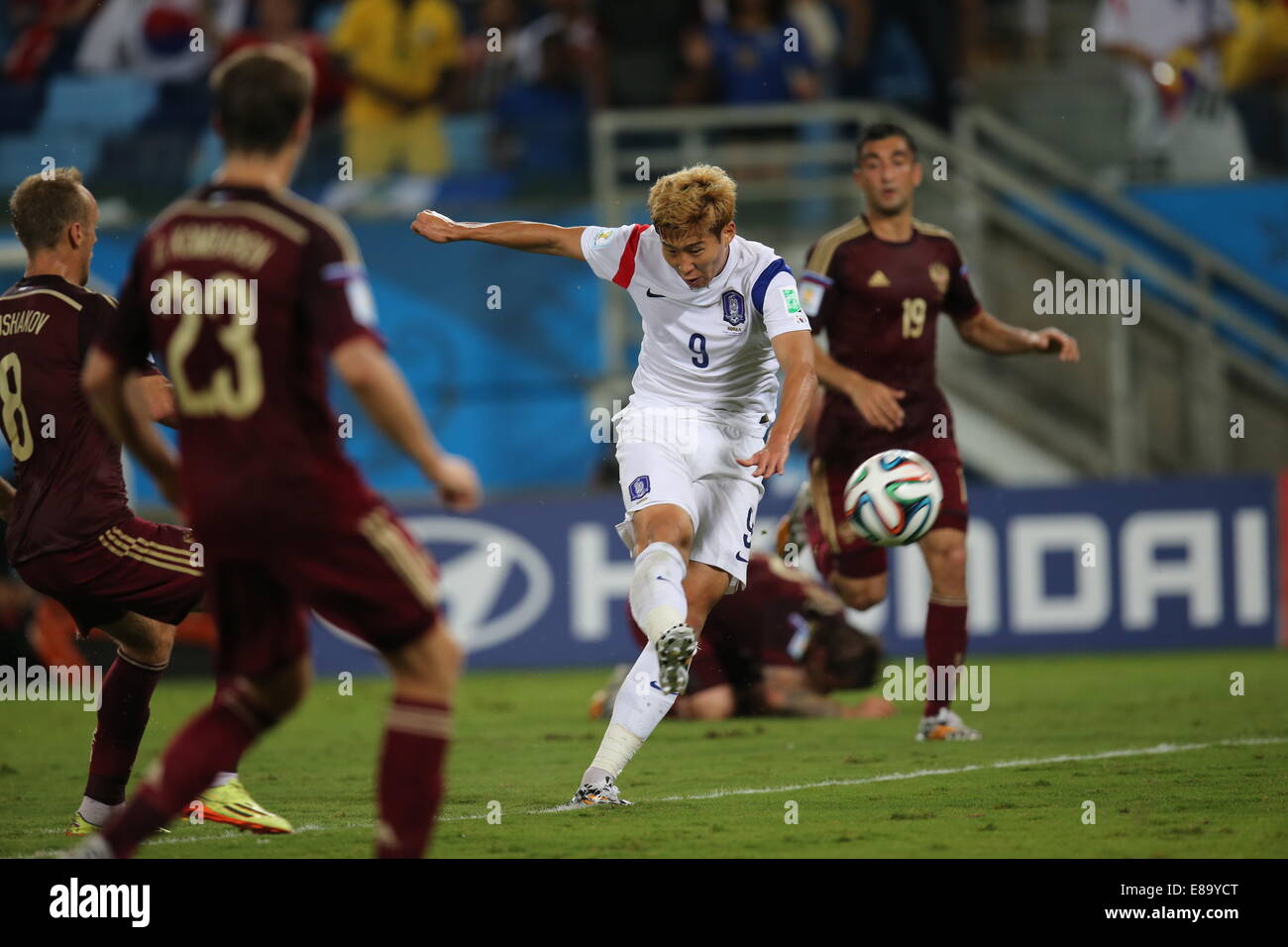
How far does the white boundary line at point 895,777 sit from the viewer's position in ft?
19.7

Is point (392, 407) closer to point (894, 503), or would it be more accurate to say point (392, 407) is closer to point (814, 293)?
point (894, 503)

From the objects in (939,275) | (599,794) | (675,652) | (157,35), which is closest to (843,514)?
(939,275)

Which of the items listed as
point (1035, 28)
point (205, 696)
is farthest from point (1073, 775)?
point (1035, 28)

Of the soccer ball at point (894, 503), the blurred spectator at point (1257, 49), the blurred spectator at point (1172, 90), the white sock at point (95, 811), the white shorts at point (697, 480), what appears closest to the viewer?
the white sock at point (95, 811)

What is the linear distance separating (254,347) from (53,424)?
2.04m

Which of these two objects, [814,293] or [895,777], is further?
[814,293]

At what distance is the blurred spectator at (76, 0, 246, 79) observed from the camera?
1466 cm

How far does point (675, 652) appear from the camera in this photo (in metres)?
5.91

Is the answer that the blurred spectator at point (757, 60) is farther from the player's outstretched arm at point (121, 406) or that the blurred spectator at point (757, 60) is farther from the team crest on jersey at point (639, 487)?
the player's outstretched arm at point (121, 406)

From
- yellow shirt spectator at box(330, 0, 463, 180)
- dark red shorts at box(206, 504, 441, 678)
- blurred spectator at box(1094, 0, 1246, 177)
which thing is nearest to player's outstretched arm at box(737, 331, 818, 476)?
dark red shorts at box(206, 504, 441, 678)

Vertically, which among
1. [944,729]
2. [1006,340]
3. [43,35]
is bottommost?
[944,729]

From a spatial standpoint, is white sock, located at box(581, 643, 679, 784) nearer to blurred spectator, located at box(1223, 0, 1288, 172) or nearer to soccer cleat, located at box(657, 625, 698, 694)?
soccer cleat, located at box(657, 625, 698, 694)

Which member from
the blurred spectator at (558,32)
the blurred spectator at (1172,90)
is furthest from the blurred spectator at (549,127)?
the blurred spectator at (1172,90)
